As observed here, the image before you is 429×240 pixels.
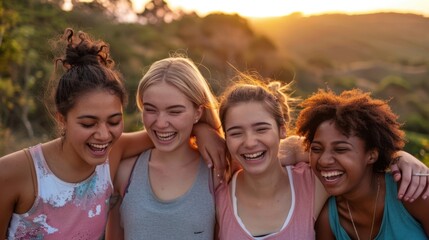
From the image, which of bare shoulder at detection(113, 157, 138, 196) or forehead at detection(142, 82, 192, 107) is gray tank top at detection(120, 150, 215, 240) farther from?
forehead at detection(142, 82, 192, 107)

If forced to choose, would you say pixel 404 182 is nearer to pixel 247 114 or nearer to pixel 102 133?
pixel 247 114

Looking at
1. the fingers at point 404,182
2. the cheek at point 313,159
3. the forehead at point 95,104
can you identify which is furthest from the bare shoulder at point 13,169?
the fingers at point 404,182

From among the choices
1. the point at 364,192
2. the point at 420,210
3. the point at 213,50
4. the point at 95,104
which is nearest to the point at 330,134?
the point at 364,192

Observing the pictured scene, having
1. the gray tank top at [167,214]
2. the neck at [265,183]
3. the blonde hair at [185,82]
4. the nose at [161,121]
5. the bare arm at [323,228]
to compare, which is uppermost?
the blonde hair at [185,82]

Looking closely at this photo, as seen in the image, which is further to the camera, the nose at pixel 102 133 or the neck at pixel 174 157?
the neck at pixel 174 157

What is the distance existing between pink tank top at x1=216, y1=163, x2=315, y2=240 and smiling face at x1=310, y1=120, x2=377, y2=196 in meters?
0.17

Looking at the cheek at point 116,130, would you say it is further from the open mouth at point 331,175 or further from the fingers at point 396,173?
the fingers at point 396,173

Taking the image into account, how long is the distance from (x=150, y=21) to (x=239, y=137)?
2908 centimetres

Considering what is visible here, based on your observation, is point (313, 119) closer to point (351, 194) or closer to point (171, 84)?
point (351, 194)

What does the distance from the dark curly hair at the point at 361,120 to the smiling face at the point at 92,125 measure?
1.11 meters

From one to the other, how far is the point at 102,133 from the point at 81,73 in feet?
1.19

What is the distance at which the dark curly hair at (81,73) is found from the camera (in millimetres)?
2648

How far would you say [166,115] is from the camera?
113 inches

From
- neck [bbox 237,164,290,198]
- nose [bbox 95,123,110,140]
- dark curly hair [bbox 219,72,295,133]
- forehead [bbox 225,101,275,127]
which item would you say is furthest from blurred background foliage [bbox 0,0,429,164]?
neck [bbox 237,164,290,198]
